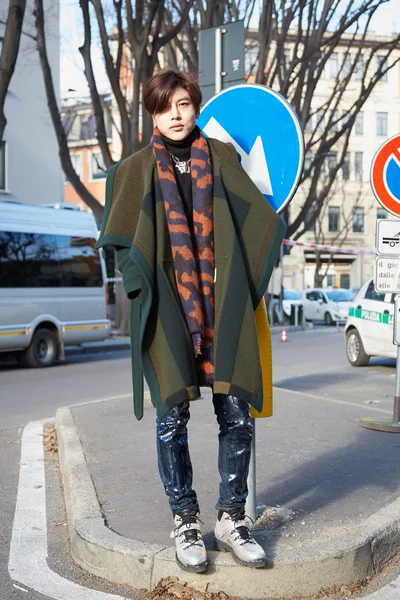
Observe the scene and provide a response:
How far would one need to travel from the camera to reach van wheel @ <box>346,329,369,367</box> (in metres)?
14.6

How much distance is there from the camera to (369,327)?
1438 centimetres

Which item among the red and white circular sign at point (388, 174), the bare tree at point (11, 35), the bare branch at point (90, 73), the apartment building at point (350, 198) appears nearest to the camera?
the red and white circular sign at point (388, 174)

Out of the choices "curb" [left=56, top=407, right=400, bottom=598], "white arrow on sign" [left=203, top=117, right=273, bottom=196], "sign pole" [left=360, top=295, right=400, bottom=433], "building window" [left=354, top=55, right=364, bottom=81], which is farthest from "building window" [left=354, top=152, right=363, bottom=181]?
"curb" [left=56, top=407, right=400, bottom=598]

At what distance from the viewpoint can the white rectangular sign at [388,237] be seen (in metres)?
7.49

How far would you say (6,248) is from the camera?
14.6 m

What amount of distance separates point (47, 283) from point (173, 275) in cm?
1225

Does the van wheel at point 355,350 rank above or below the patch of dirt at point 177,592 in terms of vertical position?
below

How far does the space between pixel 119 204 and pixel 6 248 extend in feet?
37.6

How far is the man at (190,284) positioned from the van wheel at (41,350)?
38.6 feet

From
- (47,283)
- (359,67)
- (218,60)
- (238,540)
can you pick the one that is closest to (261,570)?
(238,540)

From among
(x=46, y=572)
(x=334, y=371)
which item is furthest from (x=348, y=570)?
(x=334, y=371)

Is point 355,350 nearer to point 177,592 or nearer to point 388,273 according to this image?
point 388,273

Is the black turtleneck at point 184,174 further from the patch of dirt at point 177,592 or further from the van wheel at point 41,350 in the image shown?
the van wheel at point 41,350

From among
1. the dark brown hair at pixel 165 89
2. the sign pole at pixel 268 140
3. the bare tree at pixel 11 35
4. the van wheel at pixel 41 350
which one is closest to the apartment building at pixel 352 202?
the van wheel at pixel 41 350
